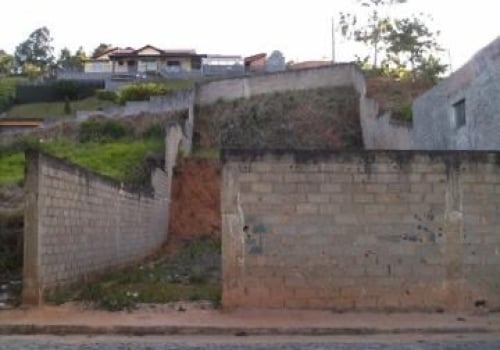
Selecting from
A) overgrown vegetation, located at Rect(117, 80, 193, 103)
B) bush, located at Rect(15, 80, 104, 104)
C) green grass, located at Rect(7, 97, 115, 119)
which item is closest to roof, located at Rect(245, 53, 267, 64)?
bush, located at Rect(15, 80, 104, 104)

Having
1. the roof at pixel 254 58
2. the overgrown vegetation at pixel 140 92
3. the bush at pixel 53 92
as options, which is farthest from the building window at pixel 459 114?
the roof at pixel 254 58

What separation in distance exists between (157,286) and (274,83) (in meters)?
26.6

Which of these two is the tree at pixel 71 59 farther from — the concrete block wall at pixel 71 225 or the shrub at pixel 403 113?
the concrete block wall at pixel 71 225

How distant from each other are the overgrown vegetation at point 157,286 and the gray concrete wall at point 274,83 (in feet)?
63.0

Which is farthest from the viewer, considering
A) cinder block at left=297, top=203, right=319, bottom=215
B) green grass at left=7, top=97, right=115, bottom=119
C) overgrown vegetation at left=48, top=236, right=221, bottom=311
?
green grass at left=7, top=97, right=115, bottom=119

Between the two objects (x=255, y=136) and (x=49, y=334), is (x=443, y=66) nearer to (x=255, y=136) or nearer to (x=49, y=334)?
(x=255, y=136)

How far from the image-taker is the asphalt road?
370 inches

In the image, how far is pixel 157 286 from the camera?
15.1m

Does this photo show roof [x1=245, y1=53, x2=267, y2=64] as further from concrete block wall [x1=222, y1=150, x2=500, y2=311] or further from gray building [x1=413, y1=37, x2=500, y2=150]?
concrete block wall [x1=222, y1=150, x2=500, y2=311]

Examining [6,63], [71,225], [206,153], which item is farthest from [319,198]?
[6,63]

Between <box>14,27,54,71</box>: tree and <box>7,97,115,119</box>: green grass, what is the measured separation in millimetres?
38558

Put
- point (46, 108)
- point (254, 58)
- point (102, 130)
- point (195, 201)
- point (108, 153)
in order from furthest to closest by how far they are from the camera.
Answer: point (254, 58) → point (46, 108) → point (102, 130) → point (195, 201) → point (108, 153)

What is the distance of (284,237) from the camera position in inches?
475

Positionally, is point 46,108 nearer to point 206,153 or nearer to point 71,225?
point 206,153
